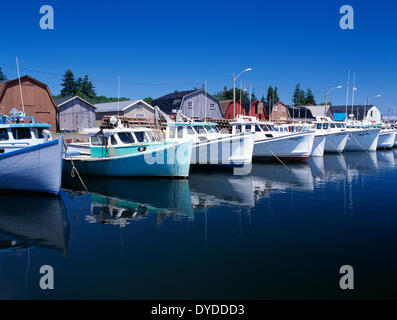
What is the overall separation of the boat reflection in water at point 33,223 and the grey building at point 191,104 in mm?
32285

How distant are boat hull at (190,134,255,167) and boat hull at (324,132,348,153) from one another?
643 inches

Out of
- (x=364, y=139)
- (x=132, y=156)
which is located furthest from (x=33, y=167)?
(x=364, y=139)

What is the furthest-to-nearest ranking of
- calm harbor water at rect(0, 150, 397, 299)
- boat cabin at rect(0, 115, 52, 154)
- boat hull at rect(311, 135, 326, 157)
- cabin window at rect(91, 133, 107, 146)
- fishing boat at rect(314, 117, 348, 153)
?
fishing boat at rect(314, 117, 348, 153) < boat hull at rect(311, 135, 326, 157) < cabin window at rect(91, 133, 107, 146) < boat cabin at rect(0, 115, 52, 154) < calm harbor water at rect(0, 150, 397, 299)

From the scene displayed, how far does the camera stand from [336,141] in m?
32.4

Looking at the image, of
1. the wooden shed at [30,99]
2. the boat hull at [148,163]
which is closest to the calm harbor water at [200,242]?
the boat hull at [148,163]

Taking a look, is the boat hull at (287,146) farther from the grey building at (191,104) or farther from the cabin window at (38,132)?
the grey building at (191,104)

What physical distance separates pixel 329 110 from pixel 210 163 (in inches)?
2420

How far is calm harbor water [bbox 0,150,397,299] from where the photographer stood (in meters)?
6.46

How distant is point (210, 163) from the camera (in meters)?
20.0

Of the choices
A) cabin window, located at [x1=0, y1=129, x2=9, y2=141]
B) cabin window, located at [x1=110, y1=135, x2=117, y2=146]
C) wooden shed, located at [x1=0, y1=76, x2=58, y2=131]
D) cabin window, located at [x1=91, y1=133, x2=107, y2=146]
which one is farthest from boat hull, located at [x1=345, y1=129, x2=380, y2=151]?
wooden shed, located at [x1=0, y1=76, x2=58, y2=131]

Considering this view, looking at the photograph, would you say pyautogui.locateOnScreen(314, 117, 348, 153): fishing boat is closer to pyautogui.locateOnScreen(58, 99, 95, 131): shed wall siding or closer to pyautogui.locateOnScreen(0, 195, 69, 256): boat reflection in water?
pyautogui.locateOnScreen(0, 195, 69, 256): boat reflection in water

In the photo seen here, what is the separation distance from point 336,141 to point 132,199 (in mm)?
25669
